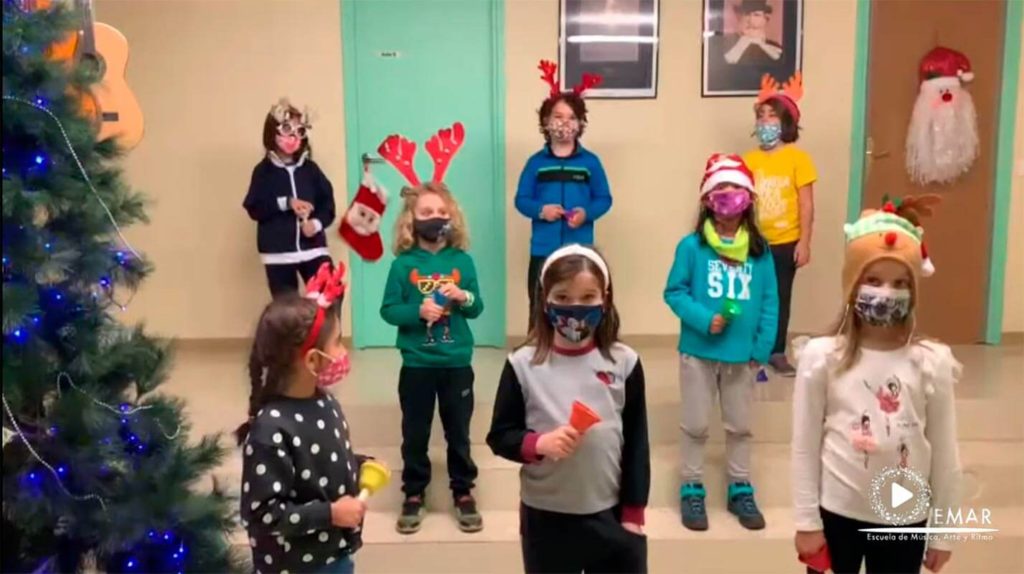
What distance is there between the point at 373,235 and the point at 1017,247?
11.5ft

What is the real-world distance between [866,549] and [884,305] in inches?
21.9

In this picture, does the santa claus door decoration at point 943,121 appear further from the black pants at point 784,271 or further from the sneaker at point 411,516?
the sneaker at point 411,516

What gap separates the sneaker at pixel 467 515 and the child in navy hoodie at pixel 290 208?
123 cm

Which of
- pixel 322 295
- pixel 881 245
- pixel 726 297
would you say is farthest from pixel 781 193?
pixel 322 295

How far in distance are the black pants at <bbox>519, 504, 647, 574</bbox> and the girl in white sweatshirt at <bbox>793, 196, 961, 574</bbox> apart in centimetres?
39

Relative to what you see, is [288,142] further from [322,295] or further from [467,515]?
[322,295]

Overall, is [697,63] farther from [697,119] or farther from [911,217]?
[911,217]

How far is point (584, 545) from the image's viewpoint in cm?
218

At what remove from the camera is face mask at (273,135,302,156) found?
4012mm

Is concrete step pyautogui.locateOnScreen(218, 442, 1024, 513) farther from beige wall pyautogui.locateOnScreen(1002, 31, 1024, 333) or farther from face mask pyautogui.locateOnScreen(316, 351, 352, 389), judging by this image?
beige wall pyautogui.locateOnScreen(1002, 31, 1024, 333)

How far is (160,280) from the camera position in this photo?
5.17 metres

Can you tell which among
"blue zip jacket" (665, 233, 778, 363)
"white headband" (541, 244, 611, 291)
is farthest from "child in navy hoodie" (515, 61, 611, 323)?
"white headband" (541, 244, 611, 291)

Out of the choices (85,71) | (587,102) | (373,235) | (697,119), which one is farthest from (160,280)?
(85,71)

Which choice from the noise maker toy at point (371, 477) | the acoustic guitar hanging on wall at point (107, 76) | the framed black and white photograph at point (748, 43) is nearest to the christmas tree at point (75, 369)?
the acoustic guitar hanging on wall at point (107, 76)
